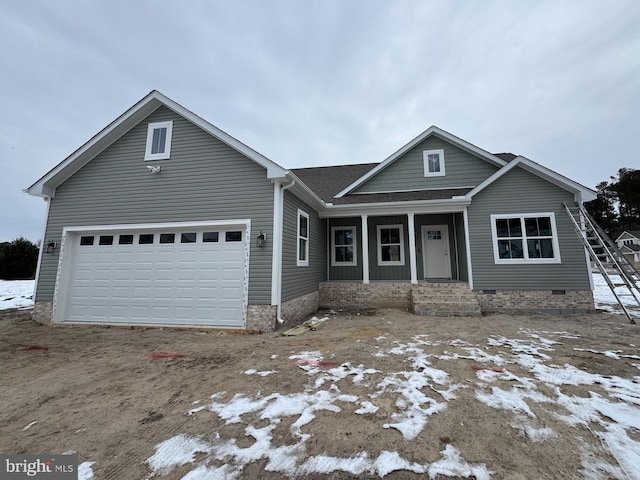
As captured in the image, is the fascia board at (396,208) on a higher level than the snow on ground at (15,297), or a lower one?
higher

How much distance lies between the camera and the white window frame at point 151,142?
22.5 feet

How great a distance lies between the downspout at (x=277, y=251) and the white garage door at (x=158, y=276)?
2.44 ft

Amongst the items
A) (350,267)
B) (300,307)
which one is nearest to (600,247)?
(350,267)

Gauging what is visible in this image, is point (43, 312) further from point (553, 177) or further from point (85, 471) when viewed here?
point (553, 177)

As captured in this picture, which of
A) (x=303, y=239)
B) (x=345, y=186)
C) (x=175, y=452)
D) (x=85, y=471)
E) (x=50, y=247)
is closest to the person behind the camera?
(x=85, y=471)

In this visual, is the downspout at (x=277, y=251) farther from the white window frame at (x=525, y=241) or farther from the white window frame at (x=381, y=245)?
the white window frame at (x=525, y=241)

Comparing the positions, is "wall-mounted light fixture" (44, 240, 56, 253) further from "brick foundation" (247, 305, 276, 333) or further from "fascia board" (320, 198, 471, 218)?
"fascia board" (320, 198, 471, 218)

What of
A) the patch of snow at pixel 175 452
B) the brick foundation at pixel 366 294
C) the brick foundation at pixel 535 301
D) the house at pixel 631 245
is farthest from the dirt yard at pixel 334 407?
the house at pixel 631 245

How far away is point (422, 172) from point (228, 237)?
7.59 meters

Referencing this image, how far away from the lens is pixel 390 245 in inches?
387

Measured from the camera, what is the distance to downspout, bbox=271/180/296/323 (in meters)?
5.91

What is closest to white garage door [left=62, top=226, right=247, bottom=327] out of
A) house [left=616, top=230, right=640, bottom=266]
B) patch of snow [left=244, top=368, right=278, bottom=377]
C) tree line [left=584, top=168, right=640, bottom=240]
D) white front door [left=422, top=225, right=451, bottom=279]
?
patch of snow [left=244, top=368, right=278, bottom=377]

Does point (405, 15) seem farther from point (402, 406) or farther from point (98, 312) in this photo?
point (98, 312)

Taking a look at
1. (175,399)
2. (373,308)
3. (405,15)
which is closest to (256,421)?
(175,399)
